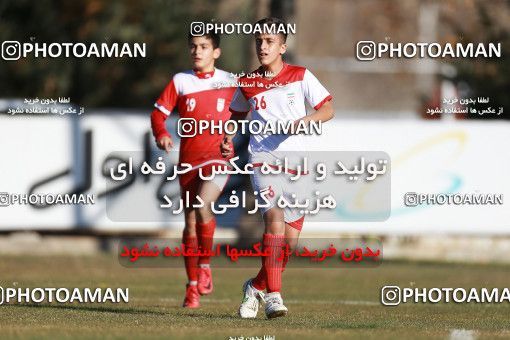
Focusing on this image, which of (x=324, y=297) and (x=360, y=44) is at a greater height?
(x=360, y=44)

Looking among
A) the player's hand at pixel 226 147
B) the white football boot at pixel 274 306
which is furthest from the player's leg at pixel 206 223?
the white football boot at pixel 274 306

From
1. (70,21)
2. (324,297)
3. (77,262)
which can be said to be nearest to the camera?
(324,297)

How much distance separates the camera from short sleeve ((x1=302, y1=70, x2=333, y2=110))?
1153 cm

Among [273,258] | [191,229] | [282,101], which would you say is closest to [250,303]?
[273,258]

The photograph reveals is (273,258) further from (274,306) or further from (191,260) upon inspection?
(191,260)

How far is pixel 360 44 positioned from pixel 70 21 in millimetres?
16972

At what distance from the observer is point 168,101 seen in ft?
42.2

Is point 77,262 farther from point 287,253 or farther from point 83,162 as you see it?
point 287,253

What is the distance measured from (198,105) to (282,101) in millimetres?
1569

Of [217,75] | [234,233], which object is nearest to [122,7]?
[234,233]

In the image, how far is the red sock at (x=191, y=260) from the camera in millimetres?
13023

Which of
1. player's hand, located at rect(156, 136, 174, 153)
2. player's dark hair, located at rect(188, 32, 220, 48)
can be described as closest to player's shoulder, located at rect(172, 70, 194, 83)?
player's dark hair, located at rect(188, 32, 220, 48)

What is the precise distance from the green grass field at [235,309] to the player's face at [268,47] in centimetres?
204

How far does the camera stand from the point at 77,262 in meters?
21.0
